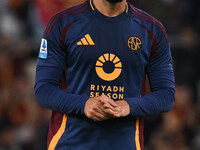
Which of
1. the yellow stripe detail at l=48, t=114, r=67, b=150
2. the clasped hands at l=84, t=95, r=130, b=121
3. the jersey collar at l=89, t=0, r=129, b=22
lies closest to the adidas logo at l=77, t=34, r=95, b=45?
the jersey collar at l=89, t=0, r=129, b=22

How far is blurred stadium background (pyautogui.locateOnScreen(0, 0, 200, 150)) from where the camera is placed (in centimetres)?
626

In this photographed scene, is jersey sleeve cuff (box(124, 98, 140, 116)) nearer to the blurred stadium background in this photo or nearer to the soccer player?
the soccer player

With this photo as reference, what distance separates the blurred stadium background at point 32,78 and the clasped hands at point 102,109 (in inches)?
116

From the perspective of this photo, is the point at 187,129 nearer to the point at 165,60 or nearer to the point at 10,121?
the point at 10,121

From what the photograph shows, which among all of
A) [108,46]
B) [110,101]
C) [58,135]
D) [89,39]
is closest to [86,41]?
[89,39]

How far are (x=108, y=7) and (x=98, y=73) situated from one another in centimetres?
41

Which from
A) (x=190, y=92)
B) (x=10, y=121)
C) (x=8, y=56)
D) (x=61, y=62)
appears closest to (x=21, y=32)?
(x=8, y=56)

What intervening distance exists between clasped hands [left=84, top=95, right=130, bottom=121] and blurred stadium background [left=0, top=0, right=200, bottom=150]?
2.96 meters

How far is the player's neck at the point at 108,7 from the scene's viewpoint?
310 cm

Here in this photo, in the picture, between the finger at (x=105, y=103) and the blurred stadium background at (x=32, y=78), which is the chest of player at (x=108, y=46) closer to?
the finger at (x=105, y=103)

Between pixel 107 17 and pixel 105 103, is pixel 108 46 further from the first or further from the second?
pixel 105 103

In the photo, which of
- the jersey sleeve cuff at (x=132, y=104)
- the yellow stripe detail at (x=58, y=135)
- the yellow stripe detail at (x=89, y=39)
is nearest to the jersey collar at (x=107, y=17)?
the yellow stripe detail at (x=89, y=39)

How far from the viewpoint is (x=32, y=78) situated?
27.0 feet

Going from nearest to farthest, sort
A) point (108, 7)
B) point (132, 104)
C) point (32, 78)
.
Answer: point (132, 104) < point (108, 7) < point (32, 78)
